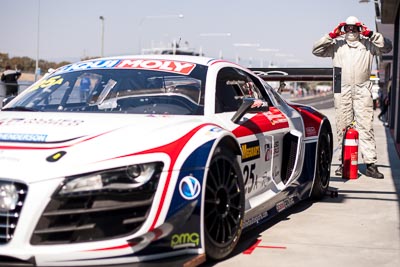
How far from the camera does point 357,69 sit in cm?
820

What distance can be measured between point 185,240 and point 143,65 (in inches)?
70.2

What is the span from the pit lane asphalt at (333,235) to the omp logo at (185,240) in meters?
0.48

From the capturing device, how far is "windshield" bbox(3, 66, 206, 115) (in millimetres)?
4445

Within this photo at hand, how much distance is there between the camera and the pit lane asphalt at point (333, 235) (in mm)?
4234

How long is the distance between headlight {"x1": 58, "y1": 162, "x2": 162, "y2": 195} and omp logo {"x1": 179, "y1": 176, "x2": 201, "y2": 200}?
0.19m

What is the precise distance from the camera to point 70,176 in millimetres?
3137

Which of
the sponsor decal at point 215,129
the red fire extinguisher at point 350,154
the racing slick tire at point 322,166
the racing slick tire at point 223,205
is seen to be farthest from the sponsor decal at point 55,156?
the red fire extinguisher at point 350,154

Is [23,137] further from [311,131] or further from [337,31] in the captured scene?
[337,31]

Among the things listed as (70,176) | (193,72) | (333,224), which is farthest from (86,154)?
(333,224)

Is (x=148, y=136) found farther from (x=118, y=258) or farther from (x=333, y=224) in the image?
(x=333, y=224)

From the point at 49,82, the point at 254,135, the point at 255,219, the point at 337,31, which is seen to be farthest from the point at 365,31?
the point at 49,82

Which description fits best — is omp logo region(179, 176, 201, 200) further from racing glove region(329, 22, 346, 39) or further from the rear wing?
racing glove region(329, 22, 346, 39)

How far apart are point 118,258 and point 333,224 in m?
2.76

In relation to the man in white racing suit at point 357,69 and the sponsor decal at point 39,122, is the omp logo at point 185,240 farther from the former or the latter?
the man in white racing suit at point 357,69
